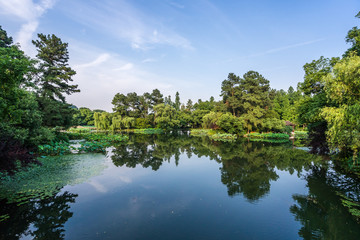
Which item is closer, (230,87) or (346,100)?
(346,100)

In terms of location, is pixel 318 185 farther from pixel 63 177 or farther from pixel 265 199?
pixel 63 177

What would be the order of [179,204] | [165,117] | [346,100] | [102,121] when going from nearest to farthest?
[179,204], [346,100], [102,121], [165,117]

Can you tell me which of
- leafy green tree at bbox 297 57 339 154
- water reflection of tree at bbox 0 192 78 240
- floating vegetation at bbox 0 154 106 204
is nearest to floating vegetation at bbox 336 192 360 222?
leafy green tree at bbox 297 57 339 154

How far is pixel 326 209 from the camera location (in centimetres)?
604

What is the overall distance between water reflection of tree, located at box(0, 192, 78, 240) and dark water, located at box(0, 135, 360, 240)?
23 mm

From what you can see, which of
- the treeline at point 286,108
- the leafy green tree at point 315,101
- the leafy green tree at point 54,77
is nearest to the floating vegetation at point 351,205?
the treeline at point 286,108

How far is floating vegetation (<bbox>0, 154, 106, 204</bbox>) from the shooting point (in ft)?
21.7

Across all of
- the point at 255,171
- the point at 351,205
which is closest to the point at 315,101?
the point at 255,171

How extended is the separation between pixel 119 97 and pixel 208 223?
53.4 meters

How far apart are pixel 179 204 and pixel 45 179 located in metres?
6.84

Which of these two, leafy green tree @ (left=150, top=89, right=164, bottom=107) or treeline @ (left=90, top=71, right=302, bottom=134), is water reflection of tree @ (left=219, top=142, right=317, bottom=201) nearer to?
treeline @ (left=90, top=71, right=302, bottom=134)

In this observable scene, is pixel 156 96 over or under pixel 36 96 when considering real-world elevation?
over

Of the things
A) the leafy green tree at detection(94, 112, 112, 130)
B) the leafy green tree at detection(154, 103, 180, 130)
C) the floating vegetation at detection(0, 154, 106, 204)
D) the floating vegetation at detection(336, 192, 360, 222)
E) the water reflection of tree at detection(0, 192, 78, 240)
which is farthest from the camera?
the leafy green tree at detection(154, 103, 180, 130)

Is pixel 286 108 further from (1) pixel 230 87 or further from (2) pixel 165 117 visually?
(2) pixel 165 117
